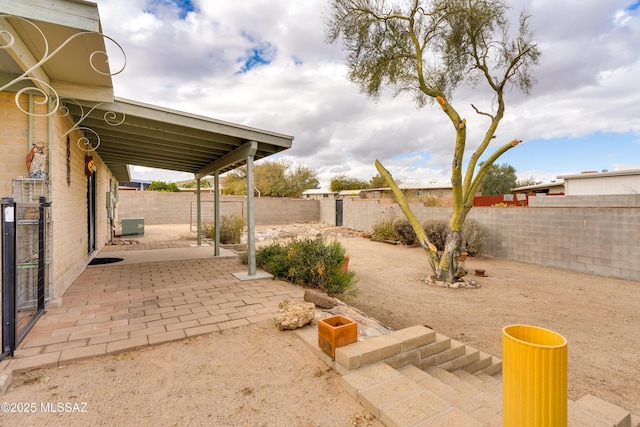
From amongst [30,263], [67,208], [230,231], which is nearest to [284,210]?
[230,231]

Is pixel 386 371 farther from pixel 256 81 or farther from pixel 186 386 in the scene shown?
pixel 256 81

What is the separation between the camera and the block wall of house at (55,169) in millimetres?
3287

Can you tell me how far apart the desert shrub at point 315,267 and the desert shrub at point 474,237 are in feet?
17.4

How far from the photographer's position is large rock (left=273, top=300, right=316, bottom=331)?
287cm

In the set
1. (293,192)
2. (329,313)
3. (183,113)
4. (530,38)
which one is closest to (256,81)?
(183,113)

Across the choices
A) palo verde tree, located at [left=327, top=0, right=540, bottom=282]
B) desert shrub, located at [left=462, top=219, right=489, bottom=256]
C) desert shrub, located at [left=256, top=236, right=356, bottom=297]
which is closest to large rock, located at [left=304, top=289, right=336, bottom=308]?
desert shrub, located at [left=256, top=236, right=356, bottom=297]

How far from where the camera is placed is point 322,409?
Result: 1878 millimetres

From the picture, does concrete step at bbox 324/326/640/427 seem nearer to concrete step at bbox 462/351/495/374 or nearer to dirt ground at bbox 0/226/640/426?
concrete step at bbox 462/351/495/374

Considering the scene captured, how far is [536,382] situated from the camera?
1.32m

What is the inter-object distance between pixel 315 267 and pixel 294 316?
1.84 meters

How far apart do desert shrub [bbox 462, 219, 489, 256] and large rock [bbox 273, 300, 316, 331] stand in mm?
7330

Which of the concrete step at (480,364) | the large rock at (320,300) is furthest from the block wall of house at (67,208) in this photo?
the concrete step at (480,364)

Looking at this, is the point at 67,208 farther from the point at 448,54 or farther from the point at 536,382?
the point at 448,54

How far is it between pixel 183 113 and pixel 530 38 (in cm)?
702
